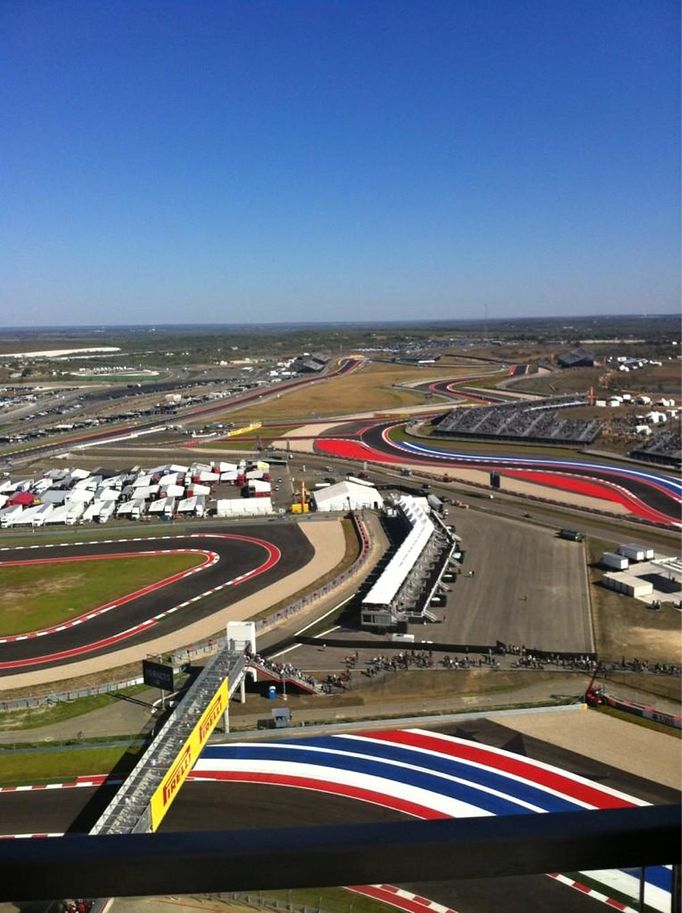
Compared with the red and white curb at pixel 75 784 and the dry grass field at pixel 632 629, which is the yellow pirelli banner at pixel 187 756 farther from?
the dry grass field at pixel 632 629

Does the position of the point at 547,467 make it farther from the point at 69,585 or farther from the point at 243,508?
the point at 69,585

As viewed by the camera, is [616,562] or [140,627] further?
[616,562]

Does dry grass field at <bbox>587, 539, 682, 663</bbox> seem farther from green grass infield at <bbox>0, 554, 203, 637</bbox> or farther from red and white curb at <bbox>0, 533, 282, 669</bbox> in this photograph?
green grass infield at <bbox>0, 554, 203, 637</bbox>

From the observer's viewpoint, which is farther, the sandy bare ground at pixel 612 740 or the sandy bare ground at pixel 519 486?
the sandy bare ground at pixel 519 486

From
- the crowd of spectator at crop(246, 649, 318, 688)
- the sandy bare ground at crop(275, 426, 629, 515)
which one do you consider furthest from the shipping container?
the crowd of spectator at crop(246, 649, 318, 688)

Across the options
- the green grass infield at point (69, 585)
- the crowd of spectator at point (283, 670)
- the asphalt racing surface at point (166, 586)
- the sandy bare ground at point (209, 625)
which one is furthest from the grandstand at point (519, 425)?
the crowd of spectator at point (283, 670)

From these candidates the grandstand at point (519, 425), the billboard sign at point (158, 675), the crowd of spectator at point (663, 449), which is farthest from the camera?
the grandstand at point (519, 425)

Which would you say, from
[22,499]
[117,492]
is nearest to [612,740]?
[117,492]
